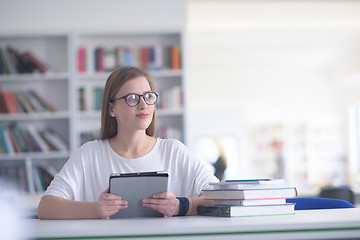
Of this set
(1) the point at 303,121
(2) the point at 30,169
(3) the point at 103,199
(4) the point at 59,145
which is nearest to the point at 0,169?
(2) the point at 30,169

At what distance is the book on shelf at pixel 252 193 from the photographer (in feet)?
4.98

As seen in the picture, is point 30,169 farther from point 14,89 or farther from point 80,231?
point 80,231

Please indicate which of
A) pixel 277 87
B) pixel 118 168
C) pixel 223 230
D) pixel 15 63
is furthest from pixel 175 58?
pixel 277 87

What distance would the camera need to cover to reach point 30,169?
4793 millimetres

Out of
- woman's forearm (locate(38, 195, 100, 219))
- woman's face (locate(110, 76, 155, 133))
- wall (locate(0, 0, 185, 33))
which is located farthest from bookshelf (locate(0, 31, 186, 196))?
woman's forearm (locate(38, 195, 100, 219))

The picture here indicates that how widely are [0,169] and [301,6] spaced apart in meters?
4.04

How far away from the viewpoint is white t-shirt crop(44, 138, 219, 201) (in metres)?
1.97

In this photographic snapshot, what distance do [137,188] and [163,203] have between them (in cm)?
9

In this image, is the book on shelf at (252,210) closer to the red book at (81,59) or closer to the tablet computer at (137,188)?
the tablet computer at (137,188)

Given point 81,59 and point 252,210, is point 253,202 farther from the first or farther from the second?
point 81,59

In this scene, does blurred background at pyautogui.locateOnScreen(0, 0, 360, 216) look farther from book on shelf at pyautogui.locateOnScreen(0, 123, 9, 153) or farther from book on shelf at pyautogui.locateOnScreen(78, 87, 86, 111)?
book on shelf at pyautogui.locateOnScreen(0, 123, 9, 153)

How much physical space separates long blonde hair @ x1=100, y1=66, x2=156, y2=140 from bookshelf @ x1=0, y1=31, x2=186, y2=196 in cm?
278

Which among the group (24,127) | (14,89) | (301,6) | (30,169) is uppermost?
(301,6)

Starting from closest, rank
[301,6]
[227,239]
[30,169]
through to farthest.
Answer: [227,239]
[30,169]
[301,6]
